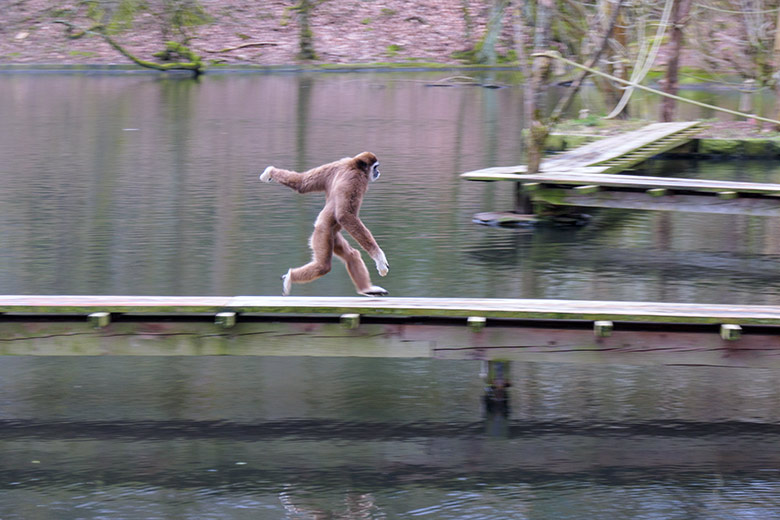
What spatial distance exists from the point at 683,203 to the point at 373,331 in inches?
228

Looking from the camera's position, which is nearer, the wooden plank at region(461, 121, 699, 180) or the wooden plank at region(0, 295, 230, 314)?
the wooden plank at region(0, 295, 230, 314)

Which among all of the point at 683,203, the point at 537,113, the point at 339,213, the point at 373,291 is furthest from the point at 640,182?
the point at 339,213

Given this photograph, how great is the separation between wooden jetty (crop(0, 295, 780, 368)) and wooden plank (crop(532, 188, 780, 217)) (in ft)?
15.5

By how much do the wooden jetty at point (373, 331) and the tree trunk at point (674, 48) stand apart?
14.0m

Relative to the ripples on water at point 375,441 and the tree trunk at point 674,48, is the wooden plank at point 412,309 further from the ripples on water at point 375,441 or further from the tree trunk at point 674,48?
the tree trunk at point 674,48

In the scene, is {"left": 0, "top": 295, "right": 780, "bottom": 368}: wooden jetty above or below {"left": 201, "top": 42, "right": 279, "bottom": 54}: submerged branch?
below

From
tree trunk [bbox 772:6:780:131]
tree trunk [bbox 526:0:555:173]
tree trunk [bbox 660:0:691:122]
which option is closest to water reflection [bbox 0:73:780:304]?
tree trunk [bbox 526:0:555:173]

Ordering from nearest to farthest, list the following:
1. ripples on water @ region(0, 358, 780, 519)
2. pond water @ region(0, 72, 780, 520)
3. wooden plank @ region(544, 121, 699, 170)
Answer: ripples on water @ region(0, 358, 780, 519) → pond water @ region(0, 72, 780, 520) → wooden plank @ region(544, 121, 699, 170)

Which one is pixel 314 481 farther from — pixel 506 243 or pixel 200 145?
pixel 200 145

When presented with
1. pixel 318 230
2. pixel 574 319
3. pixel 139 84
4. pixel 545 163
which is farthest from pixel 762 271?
pixel 139 84

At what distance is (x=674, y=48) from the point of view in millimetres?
19234

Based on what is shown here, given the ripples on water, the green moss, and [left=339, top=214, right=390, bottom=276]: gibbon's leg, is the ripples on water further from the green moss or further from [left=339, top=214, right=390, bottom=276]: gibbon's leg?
the green moss

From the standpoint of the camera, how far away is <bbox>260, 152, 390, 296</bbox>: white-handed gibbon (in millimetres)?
6105

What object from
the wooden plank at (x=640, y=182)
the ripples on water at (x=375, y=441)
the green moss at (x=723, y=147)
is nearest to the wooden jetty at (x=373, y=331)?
the ripples on water at (x=375, y=441)
